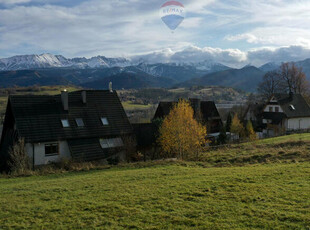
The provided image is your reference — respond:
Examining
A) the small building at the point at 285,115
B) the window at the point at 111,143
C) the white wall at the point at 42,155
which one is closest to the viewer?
the white wall at the point at 42,155

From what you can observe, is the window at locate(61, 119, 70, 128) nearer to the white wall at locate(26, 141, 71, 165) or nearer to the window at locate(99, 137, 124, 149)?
the white wall at locate(26, 141, 71, 165)

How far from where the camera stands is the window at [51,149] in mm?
26516

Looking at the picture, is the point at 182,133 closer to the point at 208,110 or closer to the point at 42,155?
the point at 42,155

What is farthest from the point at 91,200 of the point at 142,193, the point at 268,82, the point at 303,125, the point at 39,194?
the point at 268,82

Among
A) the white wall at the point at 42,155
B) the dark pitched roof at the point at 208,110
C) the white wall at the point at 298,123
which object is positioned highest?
the dark pitched roof at the point at 208,110

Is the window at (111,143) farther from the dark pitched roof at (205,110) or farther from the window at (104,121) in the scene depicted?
the dark pitched roof at (205,110)

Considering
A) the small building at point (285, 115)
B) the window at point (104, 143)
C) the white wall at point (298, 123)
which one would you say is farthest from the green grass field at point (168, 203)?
the white wall at point (298, 123)

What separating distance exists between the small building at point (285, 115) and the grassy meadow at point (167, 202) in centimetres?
4299

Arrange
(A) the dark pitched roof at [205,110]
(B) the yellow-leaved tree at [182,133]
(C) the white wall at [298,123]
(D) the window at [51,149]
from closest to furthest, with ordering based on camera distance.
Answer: (B) the yellow-leaved tree at [182,133]
(D) the window at [51,149]
(A) the dark pitched roof at [205,110]
(C) the white wall at [298,123]

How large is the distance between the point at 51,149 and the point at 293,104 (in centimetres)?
4891

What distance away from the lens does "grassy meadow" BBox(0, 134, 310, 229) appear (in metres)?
8.29

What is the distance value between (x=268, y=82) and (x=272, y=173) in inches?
2579

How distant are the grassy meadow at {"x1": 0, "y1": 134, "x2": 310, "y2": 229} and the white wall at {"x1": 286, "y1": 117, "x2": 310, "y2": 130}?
4411cm

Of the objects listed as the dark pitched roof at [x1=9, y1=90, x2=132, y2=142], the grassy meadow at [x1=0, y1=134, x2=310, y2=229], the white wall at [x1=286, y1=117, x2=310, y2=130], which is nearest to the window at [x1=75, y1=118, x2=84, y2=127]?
the dark pitched roof at [x1=9, y1=90, x2=132, y2=142]
